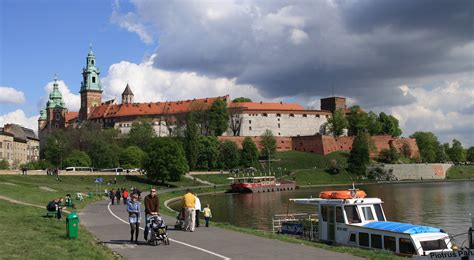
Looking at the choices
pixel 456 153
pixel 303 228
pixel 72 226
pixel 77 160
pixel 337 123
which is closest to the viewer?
pixel 72 226

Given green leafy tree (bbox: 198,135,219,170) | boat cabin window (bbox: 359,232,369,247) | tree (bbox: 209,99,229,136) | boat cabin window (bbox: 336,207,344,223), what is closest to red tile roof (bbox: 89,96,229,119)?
tree (bbox: 209,99,229,136)

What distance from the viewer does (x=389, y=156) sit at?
154m

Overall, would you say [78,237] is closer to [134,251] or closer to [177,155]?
[134,251]

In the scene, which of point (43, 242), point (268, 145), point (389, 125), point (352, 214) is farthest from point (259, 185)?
point (389, 125)

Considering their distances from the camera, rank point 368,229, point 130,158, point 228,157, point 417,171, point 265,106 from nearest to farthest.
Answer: point 368,229 → point 130,158 → point 228,157 → point 417,171 → point 265,106

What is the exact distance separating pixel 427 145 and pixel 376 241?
16249 centimetres

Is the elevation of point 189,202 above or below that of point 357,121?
below

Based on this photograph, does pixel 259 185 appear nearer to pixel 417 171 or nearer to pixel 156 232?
pixel 417 171

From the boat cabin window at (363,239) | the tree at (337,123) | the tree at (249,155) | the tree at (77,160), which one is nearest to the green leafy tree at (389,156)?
the tree at (337,123)

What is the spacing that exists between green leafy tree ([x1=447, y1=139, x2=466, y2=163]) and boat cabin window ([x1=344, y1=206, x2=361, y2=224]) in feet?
596

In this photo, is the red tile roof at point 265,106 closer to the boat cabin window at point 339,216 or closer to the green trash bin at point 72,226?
the boat cabin window at point 339,216

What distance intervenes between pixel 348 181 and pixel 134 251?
112 m

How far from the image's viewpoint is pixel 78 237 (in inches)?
789

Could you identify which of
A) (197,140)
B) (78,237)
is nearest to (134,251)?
(78,237)
